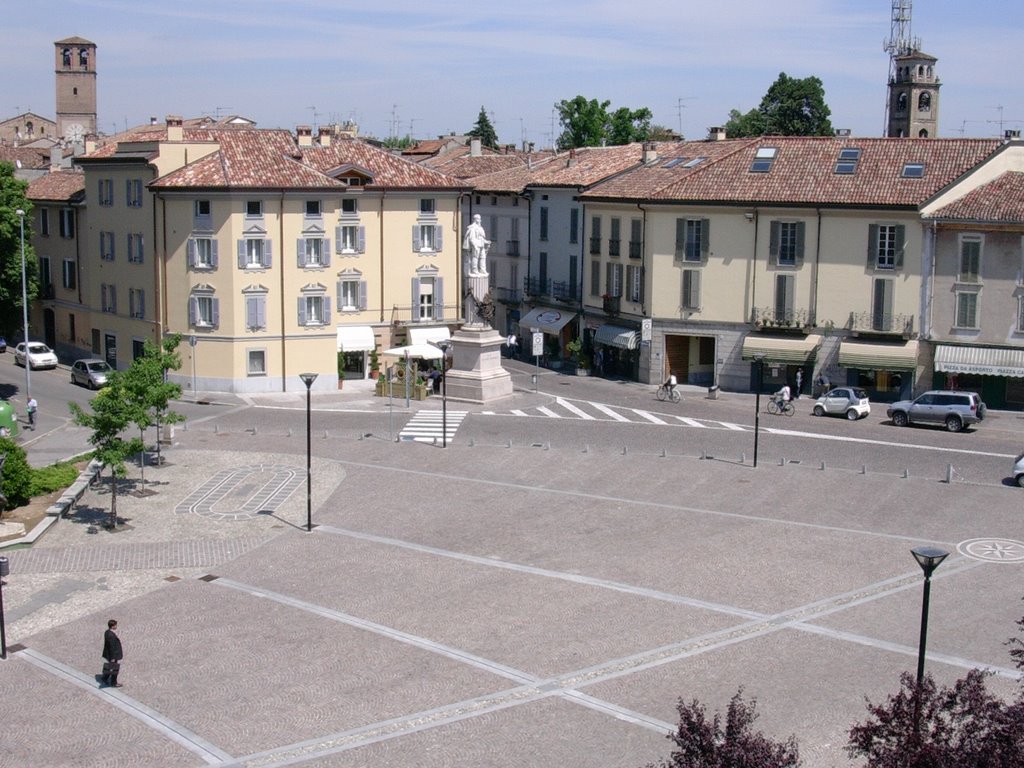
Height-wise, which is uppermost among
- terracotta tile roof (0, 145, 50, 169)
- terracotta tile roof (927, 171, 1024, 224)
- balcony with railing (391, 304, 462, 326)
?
terracotta tile roof (0, 145, 50, 169)

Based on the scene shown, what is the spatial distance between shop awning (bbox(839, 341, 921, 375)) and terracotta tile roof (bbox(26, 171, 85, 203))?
40.8m

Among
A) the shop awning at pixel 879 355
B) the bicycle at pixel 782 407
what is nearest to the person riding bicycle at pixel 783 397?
the bicycle at pixel 782 407

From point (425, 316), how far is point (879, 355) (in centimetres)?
2204

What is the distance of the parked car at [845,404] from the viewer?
5244cm

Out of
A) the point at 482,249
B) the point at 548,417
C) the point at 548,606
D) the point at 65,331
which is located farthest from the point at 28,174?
the point at 548,606

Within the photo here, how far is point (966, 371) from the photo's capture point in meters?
53.9

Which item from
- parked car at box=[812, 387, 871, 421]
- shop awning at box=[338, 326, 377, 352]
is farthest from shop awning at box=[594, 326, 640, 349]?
shop awning at box=[338, 326, 377, 352]

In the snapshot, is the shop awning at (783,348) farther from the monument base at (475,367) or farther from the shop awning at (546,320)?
the shop awning at (546,320)

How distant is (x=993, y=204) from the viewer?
53.6 m

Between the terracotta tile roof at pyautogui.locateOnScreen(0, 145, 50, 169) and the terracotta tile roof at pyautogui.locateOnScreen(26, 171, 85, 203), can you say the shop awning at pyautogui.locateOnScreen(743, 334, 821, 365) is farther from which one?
the terracotta tile roof at pyautogui.locateOnScreen(0, 145, 50, 169)

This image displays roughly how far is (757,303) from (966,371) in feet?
32.1

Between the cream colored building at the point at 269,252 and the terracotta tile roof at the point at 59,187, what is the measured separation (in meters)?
4.63

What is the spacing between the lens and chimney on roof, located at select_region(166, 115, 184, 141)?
197ft

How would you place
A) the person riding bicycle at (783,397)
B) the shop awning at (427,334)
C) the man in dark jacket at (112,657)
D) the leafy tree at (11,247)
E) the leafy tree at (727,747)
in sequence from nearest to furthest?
1. the leafy tree at (727,747)
2. the man in dark jacket at (112,657)
3. the person riding bicycle at (783,397)
4. the leafy tree at (11,247)
5. the shop awning at (427,334)
